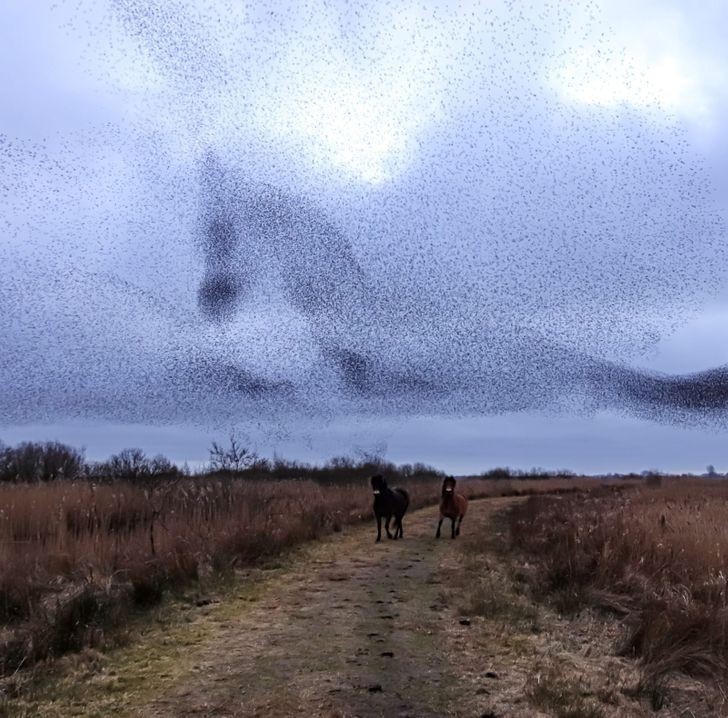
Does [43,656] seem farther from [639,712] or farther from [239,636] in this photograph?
[639,712]

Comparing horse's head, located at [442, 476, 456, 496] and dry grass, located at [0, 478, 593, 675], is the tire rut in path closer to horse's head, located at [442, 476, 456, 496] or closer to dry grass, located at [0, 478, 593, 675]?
dry grass, located at [0, 478, 593, 675]

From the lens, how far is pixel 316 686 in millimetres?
6203

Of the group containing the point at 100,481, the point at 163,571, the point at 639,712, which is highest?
the point at 100,481

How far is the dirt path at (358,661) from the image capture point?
5.87m

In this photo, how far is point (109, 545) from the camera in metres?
11.0

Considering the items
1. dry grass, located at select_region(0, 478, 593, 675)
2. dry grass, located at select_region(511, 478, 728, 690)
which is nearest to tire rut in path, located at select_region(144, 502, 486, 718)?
dry grass, located at select_region(0, 478, 593, 675)

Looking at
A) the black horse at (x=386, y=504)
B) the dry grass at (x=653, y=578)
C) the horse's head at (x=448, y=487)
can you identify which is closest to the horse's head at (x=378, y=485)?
the black horse at (x=386, y=504)

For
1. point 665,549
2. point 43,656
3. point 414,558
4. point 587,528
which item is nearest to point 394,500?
point 414,558

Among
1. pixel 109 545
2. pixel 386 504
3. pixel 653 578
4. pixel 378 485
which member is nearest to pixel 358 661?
pixel 653 578

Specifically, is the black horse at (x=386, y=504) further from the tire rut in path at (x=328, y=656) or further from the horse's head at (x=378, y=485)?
the tire rut in path at (x=328, y=656)

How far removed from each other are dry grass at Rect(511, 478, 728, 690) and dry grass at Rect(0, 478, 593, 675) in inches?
207

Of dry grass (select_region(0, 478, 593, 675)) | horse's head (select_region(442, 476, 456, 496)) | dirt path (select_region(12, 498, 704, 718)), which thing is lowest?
dirt path (select_region(12, 498, 704, 718))

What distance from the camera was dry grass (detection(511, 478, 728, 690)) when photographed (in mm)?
7319

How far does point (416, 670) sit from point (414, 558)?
24.6 ft
